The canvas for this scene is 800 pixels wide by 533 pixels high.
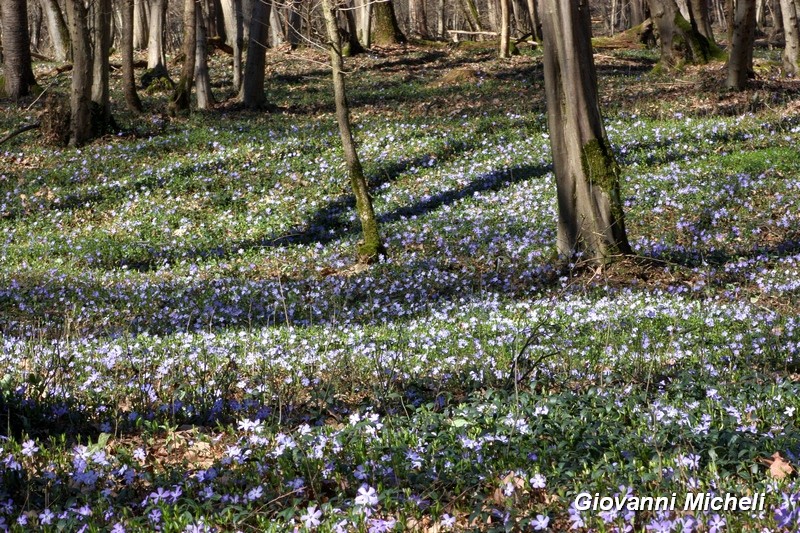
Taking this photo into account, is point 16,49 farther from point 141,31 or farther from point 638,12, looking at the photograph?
point 638,12

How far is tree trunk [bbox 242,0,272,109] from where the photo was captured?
20.7 metres

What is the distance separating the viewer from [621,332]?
716 centimetres

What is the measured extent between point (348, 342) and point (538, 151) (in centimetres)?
975

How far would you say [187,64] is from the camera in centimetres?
2109

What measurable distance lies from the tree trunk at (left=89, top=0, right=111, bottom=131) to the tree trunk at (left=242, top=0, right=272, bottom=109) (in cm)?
361

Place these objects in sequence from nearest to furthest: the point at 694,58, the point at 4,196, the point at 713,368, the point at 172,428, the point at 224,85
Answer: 1. the point at 172,428
2. the point at 713,368
3. the point at 4,196
4. the point at 694,58
5. the point at 224,85

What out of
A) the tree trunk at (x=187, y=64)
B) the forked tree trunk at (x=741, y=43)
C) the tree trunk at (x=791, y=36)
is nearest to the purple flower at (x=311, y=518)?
the forked tree trunk at (x=741, y=43)

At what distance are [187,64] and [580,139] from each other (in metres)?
14.4

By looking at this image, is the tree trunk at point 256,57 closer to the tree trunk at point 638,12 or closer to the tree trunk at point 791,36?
the tree trunk at point 791,36

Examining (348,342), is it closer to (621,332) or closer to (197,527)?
(621,332)

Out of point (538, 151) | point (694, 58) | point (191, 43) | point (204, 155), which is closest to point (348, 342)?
point (538, 151)

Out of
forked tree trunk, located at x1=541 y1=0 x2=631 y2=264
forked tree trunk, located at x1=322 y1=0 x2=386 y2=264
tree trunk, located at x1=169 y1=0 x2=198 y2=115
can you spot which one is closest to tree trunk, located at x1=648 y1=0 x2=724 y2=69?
tree trunk, located at x1=169 y1=0 x2=198 y2=115

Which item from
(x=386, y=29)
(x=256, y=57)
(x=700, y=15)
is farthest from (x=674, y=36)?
(x=386, y=29)

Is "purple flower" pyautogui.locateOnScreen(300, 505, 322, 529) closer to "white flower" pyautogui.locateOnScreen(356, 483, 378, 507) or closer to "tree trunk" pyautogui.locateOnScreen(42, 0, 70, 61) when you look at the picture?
"white flower" pyautogui.locateOnScreen(356, 483, 378, 507)
